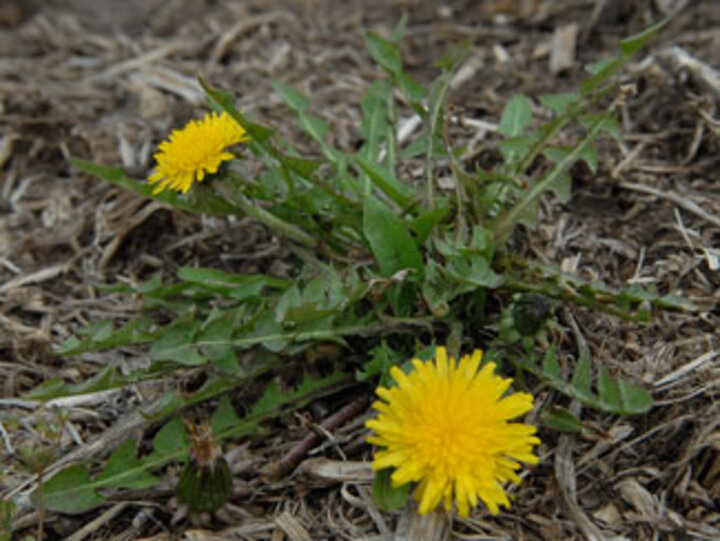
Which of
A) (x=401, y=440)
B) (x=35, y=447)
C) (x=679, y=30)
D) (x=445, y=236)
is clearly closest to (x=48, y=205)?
(x=35, y=447)

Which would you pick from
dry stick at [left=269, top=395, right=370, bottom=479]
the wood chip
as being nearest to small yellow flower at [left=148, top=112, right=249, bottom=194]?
dry stick at [left=269, top=395, right=370, bottom=479]

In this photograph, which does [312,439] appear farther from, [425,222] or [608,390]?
[608,390]

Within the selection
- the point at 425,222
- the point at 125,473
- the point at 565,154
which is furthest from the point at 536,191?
the point at 125,473

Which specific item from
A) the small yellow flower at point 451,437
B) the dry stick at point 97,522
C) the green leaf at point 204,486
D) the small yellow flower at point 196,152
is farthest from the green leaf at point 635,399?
the dry stick at point 97,522

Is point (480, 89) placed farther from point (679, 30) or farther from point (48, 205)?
point (48, 205)

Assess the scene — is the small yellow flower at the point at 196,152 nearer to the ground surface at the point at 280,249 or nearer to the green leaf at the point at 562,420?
the ground surface at the point at 280,249
